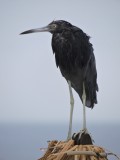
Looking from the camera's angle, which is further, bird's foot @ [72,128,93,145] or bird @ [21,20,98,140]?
bird @ [21,20,98,140]

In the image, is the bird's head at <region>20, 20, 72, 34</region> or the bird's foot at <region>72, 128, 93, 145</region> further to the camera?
the bird's head at <region>20, 20, 72, 34</region>

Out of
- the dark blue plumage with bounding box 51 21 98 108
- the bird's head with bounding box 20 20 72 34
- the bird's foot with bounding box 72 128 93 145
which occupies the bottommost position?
the bird's foot with bounding box 72 128 93 145

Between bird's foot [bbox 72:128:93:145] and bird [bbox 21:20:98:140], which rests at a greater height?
bird [bbox 21:20:98:140]

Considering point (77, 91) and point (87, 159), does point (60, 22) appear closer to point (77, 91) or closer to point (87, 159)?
point (77, 91)

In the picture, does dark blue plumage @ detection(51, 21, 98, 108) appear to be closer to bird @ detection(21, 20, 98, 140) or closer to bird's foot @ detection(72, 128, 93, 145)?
bird @ detection(21, 20, 98, 140)

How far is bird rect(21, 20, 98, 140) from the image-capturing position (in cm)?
99

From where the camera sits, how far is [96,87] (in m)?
1.21

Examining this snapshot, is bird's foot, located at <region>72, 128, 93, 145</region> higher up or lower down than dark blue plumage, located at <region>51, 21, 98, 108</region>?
lower down

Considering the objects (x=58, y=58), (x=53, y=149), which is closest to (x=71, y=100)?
(x=58, y=58)

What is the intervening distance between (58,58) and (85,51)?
11 centimetres

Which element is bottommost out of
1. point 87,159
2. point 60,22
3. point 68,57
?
point 87,159

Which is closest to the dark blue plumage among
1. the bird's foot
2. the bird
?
the bird

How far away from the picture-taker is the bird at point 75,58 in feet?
3.26

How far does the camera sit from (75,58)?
1015 millimetres
